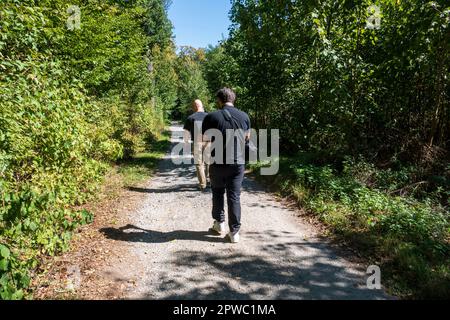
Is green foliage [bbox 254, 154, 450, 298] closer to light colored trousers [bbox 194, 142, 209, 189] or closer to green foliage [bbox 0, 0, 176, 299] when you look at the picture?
light colored trousers [bbox 194, 142, 209, 189]

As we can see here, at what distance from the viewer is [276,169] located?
9492 millimetres

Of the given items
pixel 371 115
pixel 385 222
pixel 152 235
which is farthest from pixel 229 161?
pixel 371 115

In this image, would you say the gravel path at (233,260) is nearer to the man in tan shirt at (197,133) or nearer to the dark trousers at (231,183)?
the dark trousers at (231,183)

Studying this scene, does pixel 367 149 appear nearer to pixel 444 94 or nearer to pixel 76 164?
pixel 444 94

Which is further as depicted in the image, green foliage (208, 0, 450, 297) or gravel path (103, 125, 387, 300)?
green foliage (208, 0, 450, 297)

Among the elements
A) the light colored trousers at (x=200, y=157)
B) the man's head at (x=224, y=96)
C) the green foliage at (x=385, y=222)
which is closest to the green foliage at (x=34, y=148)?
the light colored trousers at (x=200, y=157)

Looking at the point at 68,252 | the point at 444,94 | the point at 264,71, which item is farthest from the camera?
the point at 264,71

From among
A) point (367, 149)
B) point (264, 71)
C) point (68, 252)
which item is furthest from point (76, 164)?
point (264, 71)

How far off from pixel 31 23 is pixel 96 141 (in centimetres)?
348

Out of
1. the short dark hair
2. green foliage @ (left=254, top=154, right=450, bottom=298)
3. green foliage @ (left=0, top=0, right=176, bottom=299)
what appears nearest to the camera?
green foliage @ (left=0, top=0, right=176, bottom=299)

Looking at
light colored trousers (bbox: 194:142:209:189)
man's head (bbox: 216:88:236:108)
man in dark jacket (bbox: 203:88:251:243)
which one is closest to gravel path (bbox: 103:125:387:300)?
man in dark jacket (bbox: 203:88:251:243)

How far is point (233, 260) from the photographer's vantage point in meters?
4.42

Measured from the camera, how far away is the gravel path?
3.68m

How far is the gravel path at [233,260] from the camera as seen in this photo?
3.68m
